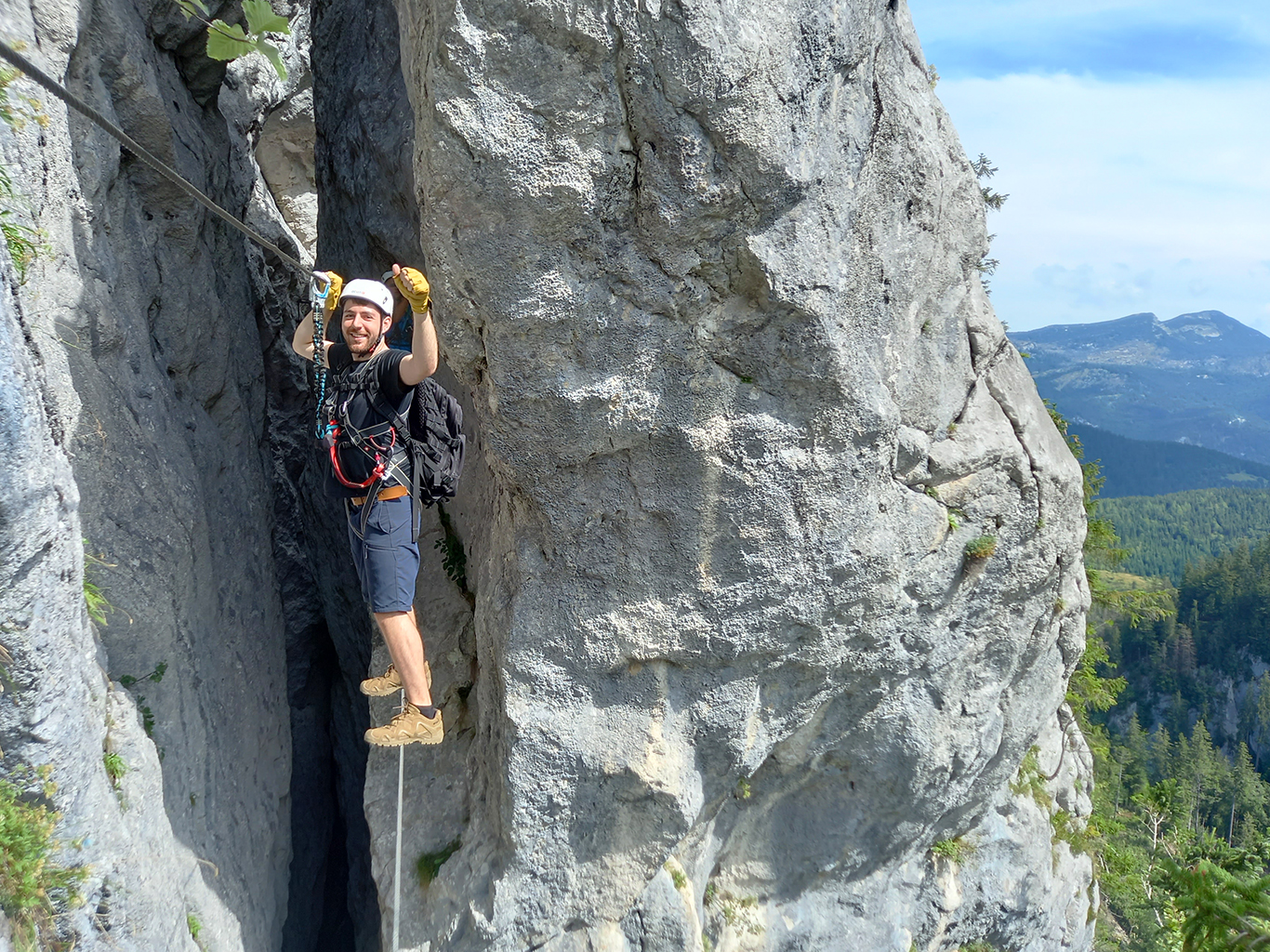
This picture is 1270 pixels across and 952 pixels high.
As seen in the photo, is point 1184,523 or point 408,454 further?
point 1184,523

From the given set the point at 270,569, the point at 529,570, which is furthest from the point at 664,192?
the point at 270,569

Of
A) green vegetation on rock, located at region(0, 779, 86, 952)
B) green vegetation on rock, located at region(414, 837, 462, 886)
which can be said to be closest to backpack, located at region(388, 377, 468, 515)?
green vegetation on rock, located at region(0, 779, 86, 952)

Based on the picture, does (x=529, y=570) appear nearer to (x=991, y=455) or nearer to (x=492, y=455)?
(x=492, y=455)

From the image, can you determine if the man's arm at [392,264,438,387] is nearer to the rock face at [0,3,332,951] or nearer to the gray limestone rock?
the rock face at [0,3,332,951]

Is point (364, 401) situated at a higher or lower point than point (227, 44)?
lower

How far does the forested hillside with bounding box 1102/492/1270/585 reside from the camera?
130 meters

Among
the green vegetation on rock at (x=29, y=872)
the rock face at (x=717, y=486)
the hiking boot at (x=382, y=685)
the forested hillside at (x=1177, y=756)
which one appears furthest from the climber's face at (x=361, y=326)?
the forested hillside at (x=1177, y=756)

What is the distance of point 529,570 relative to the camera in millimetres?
5953

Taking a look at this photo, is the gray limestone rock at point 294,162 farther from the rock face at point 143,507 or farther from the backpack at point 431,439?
the backpack at point 431,439

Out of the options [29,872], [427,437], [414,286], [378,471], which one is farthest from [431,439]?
[29,872]

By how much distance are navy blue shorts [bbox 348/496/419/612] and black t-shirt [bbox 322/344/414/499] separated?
0.18 meters

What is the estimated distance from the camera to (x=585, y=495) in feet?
18.8

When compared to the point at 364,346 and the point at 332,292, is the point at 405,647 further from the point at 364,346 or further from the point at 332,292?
the point at 332,292

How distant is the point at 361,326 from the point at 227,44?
2.21 metres
